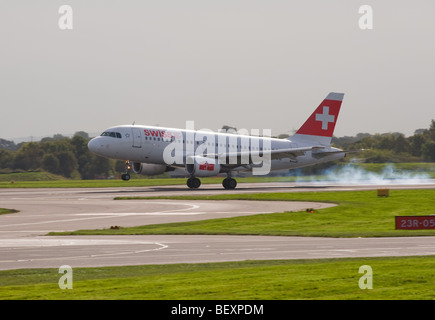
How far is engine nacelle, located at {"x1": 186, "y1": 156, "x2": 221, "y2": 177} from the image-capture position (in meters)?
66.9

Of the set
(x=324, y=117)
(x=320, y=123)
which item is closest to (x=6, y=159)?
(x=320, y=123)

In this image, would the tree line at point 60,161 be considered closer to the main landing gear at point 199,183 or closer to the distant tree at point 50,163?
the distant tree at point 50,163

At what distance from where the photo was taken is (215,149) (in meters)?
69.9

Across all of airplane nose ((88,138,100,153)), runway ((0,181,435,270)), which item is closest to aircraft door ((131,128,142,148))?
airplane nose ((88,138,100,153))

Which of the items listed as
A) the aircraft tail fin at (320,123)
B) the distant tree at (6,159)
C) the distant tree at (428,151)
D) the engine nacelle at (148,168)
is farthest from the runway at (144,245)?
the distant tree at (6,159)

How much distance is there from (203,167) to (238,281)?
48.3m

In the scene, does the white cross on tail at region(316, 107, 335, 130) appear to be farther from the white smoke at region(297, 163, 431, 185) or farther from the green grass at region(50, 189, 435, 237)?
the green grass at region(50, 189, 435, 237)

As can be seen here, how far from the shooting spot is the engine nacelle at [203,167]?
66.9m

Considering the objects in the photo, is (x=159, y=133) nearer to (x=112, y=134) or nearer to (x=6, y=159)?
(x=112, y=134)

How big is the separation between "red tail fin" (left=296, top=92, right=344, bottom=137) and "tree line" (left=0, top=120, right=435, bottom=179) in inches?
1378

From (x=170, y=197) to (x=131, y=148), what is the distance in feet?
33.6

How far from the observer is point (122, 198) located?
56.3 meters
